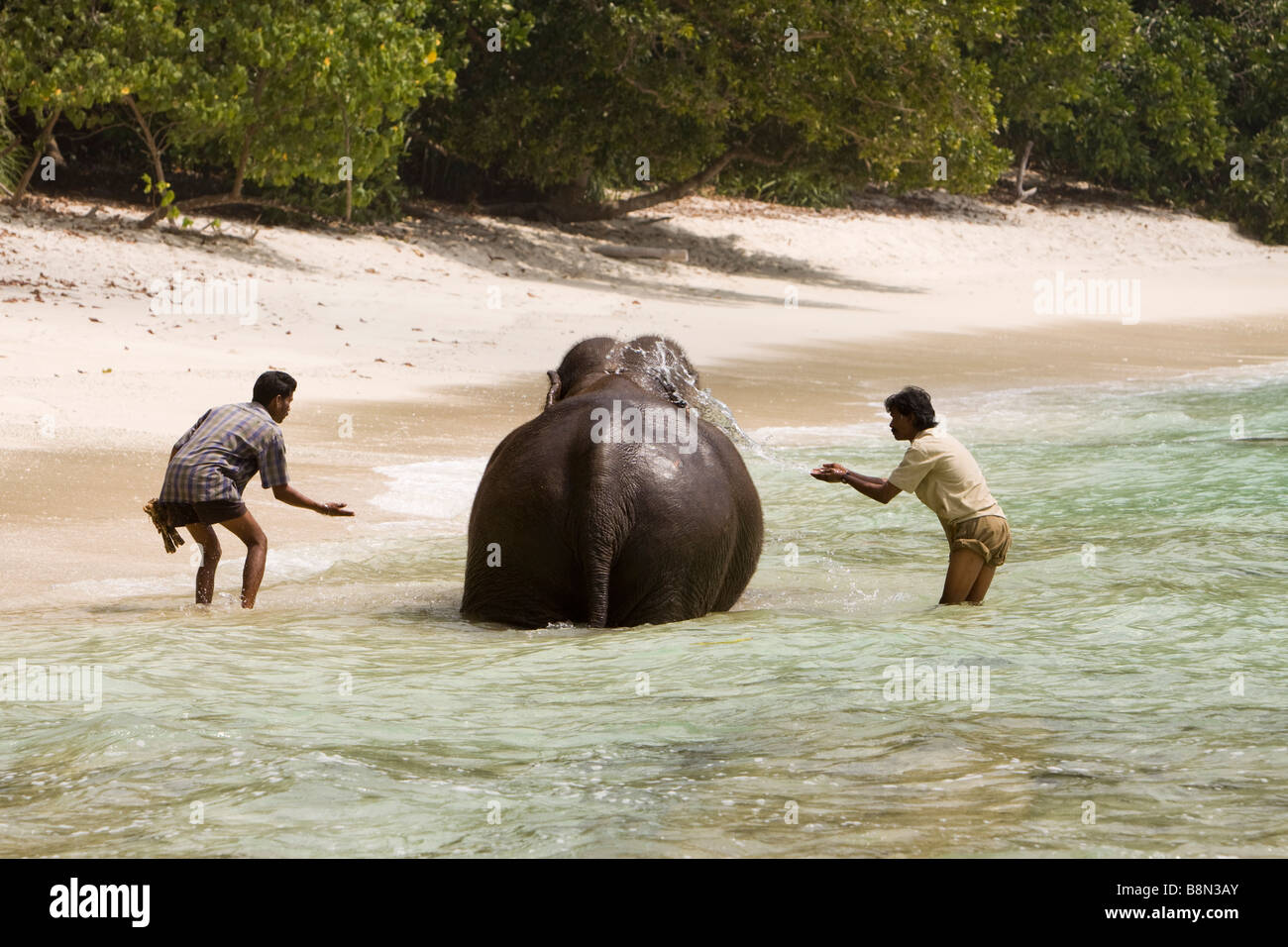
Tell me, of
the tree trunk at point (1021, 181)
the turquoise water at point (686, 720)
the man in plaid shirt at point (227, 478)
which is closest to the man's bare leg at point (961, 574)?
the turquoise water at point (686, 720)

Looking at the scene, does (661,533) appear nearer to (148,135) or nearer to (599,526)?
(599,526)

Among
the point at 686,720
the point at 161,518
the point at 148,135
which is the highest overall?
the point at 148,135

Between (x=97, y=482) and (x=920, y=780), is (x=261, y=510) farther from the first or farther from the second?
(x=920, y=780)

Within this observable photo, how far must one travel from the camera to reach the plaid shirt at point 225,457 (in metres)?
7.07

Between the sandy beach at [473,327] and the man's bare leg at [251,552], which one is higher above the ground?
the sandy beach at [473,327]

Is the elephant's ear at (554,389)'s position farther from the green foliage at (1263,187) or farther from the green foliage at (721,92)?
the green foliage at (1263,187)

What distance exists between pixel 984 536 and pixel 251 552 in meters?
3.24

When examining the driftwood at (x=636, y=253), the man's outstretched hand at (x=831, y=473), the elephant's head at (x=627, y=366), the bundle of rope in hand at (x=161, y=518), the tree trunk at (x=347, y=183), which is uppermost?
the tree trunk at (x=347, y=183)

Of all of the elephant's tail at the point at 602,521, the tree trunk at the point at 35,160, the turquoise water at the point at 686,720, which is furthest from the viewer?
the tree trunk at the point at 35,160

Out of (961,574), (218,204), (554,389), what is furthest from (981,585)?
(218,204)

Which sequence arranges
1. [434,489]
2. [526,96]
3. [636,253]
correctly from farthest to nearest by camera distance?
1. [636,253]
2. [526,96]
3. [434,489]

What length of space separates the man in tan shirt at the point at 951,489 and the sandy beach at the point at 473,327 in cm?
307

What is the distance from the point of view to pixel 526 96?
23.6 meters
